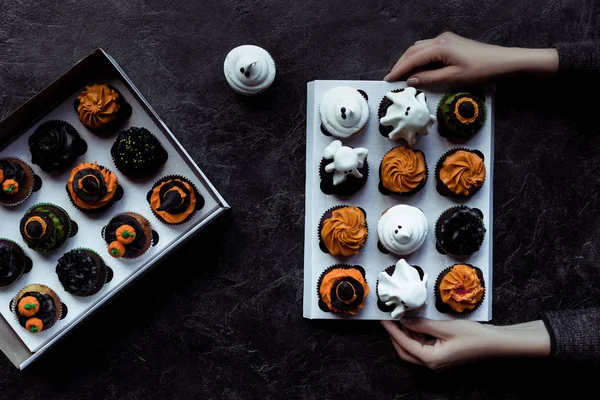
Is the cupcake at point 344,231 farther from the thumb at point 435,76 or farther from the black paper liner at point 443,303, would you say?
the thumb at point 435,76

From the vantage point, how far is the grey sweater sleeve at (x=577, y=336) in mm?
2348

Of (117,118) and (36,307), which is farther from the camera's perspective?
(117,118)

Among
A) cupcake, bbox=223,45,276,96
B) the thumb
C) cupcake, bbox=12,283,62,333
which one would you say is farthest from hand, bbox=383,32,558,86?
cupcake, bbox=12,283,62,333

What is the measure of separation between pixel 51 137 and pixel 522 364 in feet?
7.45

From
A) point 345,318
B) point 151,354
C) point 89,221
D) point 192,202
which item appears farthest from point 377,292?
point 89,221

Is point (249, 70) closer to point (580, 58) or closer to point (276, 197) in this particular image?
point (276, 197)

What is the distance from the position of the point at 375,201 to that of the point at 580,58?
3.42 feet

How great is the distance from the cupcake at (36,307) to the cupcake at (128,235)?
0.34m

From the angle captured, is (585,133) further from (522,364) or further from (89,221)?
(89,221)

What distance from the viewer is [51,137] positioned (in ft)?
7.87

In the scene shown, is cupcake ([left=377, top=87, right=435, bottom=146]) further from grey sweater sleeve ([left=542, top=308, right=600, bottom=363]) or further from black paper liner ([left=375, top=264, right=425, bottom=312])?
grey sweater sleeve ([left=542, top=308, right=600, bottom=363])

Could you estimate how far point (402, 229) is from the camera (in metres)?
2.32

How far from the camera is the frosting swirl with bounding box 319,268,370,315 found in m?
2.36

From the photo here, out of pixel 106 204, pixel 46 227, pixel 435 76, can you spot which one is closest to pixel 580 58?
pixel 435 76
